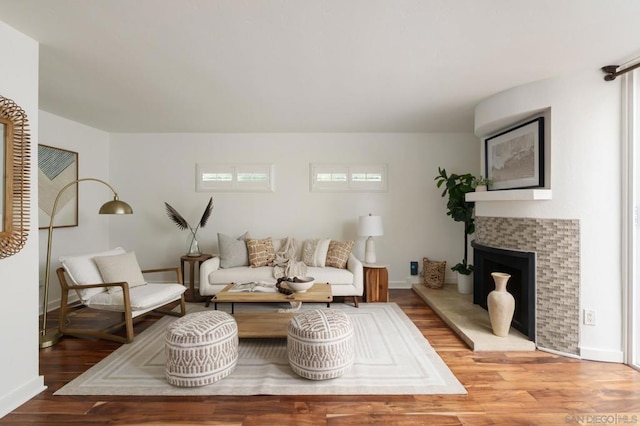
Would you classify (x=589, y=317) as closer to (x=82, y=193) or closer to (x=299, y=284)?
(x=299, y=284)

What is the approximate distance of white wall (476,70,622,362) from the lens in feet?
8.13

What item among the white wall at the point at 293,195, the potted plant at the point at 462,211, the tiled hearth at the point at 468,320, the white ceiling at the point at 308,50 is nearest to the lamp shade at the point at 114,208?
the white ceiling at the point at 308,50

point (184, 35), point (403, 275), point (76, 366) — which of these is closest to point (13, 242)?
point (76, 366)

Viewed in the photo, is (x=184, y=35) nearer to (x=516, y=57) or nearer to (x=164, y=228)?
(x=516, y=57)

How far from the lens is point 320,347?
2.18 m

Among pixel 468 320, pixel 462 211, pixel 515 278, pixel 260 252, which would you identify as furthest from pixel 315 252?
pixel 515 278

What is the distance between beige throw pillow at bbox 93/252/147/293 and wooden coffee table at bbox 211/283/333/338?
3.37 ft

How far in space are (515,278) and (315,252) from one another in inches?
94.8

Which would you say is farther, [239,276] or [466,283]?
[466,283]

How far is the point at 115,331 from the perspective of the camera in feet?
10.1

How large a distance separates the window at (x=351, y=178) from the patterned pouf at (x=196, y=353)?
2956 mm

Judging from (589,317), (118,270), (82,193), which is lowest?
(589,317)

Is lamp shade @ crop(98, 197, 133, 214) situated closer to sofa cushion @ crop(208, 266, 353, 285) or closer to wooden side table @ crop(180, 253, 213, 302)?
wooden side table @ crop(180, 253, 213, 302)

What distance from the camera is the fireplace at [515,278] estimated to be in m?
2.79
